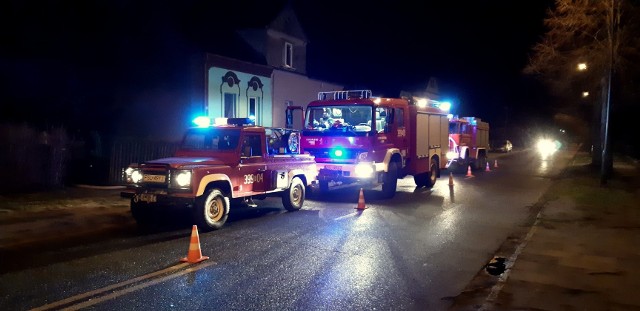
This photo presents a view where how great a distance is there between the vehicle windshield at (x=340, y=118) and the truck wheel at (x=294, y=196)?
2.78 meters

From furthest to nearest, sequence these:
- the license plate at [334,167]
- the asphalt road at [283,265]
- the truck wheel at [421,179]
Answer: the truck wheel at [421,179], the license plate at [334,167], the asphalt road at [283,265]

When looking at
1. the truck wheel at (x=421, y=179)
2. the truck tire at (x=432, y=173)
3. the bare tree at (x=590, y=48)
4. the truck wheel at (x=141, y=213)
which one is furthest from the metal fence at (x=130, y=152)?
the bare tree at (x=590, y=48)

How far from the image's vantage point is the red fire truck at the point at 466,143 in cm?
2420

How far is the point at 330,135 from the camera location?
49.4 feet

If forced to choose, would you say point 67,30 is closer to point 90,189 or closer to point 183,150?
point 90,189

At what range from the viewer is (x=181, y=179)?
966 cm

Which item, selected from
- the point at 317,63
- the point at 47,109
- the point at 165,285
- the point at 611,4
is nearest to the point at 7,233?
the point at 165,285

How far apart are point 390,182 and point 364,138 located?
66.0 inches

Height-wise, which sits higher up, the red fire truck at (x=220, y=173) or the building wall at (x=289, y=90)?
the building wall at (x=289, y=90)

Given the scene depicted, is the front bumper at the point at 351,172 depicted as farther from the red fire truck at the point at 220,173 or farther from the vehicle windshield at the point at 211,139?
the vehicle windshield at the point at 211,139

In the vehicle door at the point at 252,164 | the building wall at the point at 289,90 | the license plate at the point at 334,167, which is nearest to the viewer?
the vehicle door at the point at 252,164

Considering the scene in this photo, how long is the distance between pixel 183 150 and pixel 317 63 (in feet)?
70.6

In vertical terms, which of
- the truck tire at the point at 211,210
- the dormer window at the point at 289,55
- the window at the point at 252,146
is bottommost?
the truck tire at the point at 211,210

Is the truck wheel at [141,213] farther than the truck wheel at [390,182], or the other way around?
the truck wheel at [390,182]
